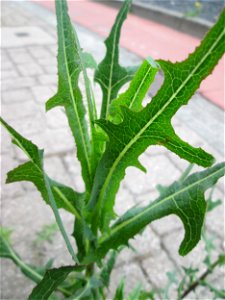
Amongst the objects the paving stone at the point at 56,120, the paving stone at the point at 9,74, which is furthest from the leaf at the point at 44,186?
the paving stone at the point at 9,74

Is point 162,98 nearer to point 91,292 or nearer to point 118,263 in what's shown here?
point 91,292

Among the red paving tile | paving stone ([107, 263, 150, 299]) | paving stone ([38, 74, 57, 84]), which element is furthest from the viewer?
the red paving tile

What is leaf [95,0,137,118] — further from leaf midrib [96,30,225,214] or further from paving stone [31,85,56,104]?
paving stone [31,85,56,104]

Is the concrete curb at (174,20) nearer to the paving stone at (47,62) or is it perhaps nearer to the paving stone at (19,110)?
the paving stone at (47,62)

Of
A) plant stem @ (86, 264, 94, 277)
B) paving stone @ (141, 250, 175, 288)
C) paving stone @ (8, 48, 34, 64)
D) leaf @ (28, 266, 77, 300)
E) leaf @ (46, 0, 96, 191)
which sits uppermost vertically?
leaf @ (46, 0, 96, 191)

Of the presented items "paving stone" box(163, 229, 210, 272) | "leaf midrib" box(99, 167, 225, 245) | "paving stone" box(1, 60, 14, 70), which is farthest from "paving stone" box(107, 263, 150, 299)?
"paving stone" box(1, 60, 14, 70)

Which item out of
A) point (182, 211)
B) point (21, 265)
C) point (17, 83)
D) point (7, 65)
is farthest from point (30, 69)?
point (182, 211)
